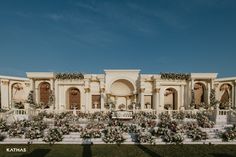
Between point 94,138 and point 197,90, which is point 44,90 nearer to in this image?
point 94,138

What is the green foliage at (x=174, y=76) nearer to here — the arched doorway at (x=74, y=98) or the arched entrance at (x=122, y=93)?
the arched entrance at (x=122, y=93)

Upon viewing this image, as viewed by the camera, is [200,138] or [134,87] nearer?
[200,138]

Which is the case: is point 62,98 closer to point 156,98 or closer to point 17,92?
point 17,92

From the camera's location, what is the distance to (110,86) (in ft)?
102

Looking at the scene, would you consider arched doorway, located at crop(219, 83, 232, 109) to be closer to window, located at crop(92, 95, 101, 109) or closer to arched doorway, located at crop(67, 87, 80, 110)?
window, located at crop(92, 95, 101, 109)

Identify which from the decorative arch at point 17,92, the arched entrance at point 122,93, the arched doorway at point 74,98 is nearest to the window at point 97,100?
the arched entrance at point 122,93

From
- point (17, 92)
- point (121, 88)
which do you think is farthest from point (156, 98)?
point (17, 92)

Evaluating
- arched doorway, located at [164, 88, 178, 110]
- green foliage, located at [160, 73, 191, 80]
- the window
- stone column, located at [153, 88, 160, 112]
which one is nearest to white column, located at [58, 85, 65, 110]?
the window

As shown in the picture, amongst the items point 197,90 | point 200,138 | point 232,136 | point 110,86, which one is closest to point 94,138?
point 200,138

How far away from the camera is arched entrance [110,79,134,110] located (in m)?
32.8

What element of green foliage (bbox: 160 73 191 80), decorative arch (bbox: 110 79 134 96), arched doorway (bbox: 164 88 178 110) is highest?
green foliage (bbox: 160 73 191 80)

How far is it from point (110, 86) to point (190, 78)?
1275 centimetres

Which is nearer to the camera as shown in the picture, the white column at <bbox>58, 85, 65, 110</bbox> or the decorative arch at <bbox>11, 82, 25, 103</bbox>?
Answer: the white column at <bbox>58, 85, 65, 110</bbox>

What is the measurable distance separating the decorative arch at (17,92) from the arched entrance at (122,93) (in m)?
17.8
